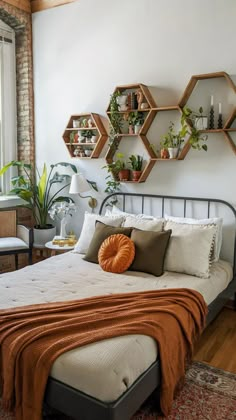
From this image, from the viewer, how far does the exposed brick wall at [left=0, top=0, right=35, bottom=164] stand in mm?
4641

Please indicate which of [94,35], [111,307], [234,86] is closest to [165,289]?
[111,307]

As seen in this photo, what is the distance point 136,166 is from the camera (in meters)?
3.93

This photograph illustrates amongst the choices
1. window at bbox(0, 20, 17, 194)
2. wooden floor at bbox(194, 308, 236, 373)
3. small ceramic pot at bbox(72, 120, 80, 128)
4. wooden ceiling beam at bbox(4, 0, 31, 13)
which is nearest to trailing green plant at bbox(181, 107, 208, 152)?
small ceramic pot at bbox(72, 120, 80, 128)

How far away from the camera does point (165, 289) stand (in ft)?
8.61

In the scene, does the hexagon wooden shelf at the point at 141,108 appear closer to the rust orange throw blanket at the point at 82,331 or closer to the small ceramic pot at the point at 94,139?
the small ceramic pot at the point at 94,139

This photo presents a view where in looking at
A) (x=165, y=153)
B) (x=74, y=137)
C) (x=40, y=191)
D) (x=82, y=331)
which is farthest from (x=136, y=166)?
(x=82, y=331)

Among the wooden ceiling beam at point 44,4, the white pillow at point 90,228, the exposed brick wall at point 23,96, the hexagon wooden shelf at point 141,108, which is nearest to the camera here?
the white pillow at point 90,228

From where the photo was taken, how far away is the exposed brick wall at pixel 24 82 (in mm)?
4641

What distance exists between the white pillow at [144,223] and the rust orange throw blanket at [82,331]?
2.86 ft

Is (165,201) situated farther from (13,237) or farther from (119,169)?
(13,237)

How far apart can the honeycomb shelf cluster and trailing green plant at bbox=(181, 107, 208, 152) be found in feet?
0.20

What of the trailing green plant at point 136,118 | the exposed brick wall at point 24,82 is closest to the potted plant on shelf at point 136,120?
the trailing green plant at point 136,118

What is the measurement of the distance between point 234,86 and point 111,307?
227cm

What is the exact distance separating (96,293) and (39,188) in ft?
7.71
